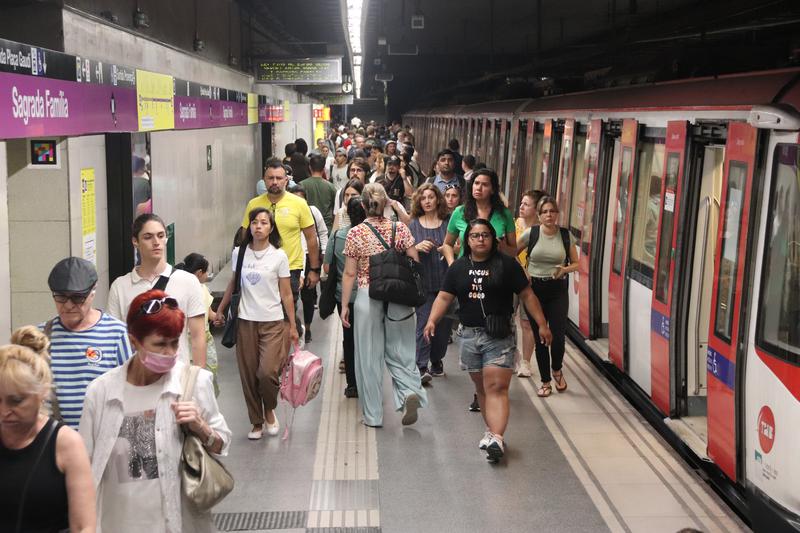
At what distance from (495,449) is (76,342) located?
10.5ft

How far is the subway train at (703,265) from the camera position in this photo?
5.28 meters

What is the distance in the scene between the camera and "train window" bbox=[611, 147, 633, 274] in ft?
28.5

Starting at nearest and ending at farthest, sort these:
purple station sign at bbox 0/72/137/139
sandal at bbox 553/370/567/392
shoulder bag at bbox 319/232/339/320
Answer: purple station sign at bbox 0/72/137/139 < shoulder bag at bbox 319/232/339/320 < sandal at bbox 553/370/567/392

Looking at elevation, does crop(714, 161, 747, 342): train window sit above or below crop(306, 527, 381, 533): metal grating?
above

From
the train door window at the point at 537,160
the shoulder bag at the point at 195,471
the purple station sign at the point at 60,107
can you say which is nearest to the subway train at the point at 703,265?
the train door window at the point at 537,160

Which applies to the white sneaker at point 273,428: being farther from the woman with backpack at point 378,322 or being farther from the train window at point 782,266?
the train window at point 782,266

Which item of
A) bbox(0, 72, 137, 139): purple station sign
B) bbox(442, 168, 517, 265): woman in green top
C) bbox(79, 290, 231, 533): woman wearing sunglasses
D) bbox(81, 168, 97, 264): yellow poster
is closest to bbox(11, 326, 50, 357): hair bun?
bbox(79, 290, 231, 533): woman wearing sunglasses

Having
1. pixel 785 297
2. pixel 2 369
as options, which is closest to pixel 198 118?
pixel 785 297

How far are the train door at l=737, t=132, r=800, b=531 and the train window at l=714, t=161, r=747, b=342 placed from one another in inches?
→ 13.5

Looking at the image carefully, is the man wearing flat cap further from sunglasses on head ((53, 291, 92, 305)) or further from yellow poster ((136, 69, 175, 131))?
yellow poster ((136, 69, 175, 131))

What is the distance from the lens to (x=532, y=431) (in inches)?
301

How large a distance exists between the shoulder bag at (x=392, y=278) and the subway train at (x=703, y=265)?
5.35 feet

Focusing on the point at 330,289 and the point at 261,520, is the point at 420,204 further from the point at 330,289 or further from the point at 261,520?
the point at 261,520

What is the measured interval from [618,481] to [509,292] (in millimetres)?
1295
